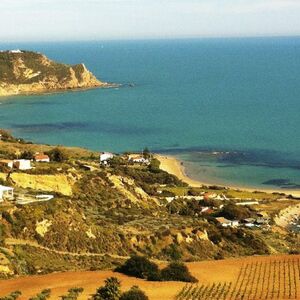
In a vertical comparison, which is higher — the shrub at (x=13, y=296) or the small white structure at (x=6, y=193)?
the shrub at (x=13, y=296)

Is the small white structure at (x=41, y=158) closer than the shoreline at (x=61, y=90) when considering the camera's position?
Yes

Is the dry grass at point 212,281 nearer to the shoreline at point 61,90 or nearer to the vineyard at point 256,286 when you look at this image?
the vineyard at point 256,286

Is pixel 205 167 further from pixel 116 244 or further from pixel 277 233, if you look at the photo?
pixel 116 244

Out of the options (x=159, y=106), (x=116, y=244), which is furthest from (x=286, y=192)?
(x=159, y=106)

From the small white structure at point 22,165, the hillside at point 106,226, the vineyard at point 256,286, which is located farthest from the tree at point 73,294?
the small white structure at point 22,165

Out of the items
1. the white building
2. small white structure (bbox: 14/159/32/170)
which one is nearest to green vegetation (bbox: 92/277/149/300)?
small white structure (bbox: 14/159/32/170)

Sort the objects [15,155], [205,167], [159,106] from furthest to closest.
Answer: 1. [159,106]
2. [205,167]
3. [15,155]

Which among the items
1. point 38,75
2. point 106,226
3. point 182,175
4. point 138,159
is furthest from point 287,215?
point 38,75
